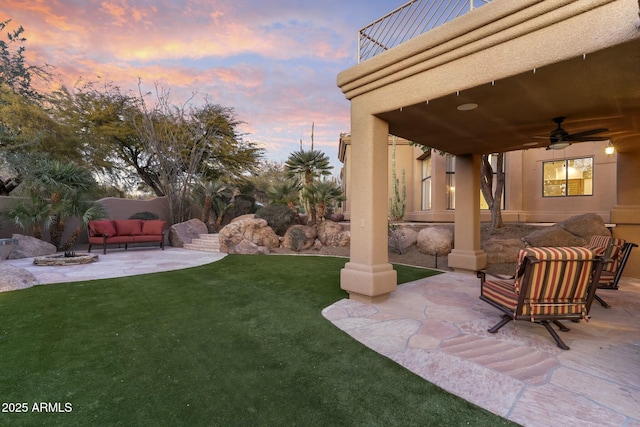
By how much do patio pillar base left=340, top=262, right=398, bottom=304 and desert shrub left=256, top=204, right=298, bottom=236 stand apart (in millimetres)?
7217

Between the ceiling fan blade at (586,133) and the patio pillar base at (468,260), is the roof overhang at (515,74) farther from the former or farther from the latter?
the patio pillar base at (468,260)

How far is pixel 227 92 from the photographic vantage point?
17.3m

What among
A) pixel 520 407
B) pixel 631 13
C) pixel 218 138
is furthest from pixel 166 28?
pixel 520 407

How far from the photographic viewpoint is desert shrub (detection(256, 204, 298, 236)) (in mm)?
11922

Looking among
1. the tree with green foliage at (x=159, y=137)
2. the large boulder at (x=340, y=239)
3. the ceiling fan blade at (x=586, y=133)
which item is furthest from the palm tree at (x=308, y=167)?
the ceiling fan blade at (x=586, y=133)

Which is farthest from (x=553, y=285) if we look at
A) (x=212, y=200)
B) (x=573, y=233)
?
(x=212, y=200)

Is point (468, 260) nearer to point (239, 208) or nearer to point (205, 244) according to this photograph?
point (205, 244)

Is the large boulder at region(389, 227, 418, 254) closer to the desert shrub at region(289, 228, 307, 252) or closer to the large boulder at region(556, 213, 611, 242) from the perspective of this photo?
the desert shrub at region(289, 228, 307, 252)

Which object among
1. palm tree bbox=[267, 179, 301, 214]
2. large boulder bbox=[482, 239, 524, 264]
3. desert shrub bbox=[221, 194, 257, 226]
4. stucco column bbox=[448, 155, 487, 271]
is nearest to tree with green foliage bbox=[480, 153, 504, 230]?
large boulder bbox=[482, 239, 524, 264]

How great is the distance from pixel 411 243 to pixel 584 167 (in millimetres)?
7493

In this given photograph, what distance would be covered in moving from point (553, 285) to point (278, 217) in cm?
978

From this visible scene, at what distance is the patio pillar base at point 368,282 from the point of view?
184 inches

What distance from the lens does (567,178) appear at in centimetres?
1125

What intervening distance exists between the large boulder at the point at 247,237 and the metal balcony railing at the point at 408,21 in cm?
768
